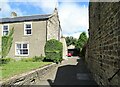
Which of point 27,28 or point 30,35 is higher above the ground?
point 27,28

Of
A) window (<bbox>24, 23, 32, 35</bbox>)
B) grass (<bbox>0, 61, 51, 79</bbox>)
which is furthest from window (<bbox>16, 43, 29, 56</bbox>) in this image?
grass (<bbox>0, 61, 51, 79</bbox>)

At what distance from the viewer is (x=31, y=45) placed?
27.3m

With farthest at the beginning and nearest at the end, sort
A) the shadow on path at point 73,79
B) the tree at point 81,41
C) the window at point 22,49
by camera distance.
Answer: the tree at point 81,41 < the window at point 22,49 < the shadow on path at point 73,79

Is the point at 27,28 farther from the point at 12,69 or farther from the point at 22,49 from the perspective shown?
the point at 12,69

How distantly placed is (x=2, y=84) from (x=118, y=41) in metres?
3.60

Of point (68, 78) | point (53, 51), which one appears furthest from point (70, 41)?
point (68, 78)

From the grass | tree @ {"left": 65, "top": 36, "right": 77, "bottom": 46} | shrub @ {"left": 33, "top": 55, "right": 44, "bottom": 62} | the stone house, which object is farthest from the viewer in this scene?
tree @ {"left": 65, "top": 36, "right": 77, "bottom": 46}

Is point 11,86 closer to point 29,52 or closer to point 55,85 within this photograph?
point 55,85

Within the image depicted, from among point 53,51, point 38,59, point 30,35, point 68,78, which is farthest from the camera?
point 30,35

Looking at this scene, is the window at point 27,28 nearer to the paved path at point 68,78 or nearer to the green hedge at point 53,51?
the green hedge at point 53,51

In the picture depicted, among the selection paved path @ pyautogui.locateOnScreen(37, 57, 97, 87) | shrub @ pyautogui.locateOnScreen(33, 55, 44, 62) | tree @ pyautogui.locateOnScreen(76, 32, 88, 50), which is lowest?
paved path @ pyautogui.locateOnScreen(37, 57, 97, 87)

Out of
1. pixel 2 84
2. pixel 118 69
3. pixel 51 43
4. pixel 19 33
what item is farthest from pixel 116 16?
pixel 19 33

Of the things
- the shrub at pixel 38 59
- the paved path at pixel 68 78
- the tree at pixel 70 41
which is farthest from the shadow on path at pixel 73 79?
the tree at pixel 70 41

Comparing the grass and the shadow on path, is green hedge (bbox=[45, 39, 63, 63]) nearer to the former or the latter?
the shadow on path
